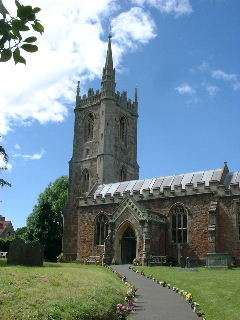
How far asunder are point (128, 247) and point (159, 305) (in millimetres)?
22952

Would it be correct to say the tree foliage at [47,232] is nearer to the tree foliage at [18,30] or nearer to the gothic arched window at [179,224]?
the gothic arched window at [179,224]

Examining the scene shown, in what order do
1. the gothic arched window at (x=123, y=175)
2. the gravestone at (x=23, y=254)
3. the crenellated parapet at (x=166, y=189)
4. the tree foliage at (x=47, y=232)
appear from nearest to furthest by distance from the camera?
1. the gravestone at (x=23, y=254)
2. the crenellated parapet at (x=166, y=189)
3. the tree foliage at (x=47, y=232)
4. the gothic arched window at (x=123, y=175)

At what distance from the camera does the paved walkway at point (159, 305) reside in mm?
12242

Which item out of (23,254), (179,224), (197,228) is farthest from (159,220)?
(23,254)

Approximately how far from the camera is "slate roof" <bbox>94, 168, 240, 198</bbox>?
35406mm

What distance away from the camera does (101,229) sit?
40031 mm

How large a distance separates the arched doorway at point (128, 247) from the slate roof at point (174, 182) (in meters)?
3.83

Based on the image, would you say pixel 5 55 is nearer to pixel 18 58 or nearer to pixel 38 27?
pixel 18 58

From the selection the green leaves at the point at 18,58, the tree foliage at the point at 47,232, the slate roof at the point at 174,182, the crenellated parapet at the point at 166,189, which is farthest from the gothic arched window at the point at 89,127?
the green leaves at the point at 18,58

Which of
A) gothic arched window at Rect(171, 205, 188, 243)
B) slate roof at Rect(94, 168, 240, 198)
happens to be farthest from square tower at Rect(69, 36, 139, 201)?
gothic arched window at Rect(171, 205, 188, 243)

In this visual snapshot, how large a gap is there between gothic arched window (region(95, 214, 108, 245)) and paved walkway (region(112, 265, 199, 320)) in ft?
68.2

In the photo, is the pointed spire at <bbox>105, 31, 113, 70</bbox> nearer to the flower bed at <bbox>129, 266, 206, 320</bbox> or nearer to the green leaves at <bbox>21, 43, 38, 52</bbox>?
the flower bed at <bbox>129, 266, 206, 320</bbox>

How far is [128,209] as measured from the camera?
35.8 meters

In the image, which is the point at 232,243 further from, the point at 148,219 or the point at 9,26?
the point at 9,26
